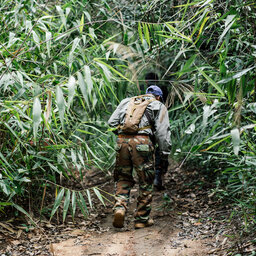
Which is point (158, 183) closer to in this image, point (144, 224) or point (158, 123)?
point (144, 224)

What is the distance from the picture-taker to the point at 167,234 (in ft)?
11.2

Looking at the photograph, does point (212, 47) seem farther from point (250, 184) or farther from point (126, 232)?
point (126, 232)

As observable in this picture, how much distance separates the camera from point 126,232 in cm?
357

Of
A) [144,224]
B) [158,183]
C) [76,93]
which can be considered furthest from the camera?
[158,183]

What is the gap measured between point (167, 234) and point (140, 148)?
0.94 metres


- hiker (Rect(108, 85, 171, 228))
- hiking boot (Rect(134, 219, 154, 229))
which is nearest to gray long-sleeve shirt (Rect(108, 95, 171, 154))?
hiker (Rect(108, 85, 171, 228))

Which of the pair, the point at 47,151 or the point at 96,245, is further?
the point at 47,151

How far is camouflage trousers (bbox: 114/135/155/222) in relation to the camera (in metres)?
3.66

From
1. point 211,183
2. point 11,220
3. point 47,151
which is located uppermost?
point 47,151

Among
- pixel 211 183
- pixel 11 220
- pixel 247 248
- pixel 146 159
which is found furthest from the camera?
pixel 211 183

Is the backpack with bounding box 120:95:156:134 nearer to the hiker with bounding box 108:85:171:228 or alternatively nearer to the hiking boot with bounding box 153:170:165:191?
the hiker with bounding box 108:85:171:228

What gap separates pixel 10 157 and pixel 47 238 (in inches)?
35.4

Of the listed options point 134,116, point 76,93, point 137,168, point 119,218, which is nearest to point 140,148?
point 137,168

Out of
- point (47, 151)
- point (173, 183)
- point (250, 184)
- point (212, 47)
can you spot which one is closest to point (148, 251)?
point (250, 184)
